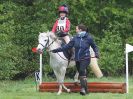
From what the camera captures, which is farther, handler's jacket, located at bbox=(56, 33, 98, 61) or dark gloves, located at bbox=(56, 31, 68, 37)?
dark gloves, located at bbox=(56, 31, 68, 37)

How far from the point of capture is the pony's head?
14.5 meters

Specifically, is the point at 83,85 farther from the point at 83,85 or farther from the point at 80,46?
the point at 80,46

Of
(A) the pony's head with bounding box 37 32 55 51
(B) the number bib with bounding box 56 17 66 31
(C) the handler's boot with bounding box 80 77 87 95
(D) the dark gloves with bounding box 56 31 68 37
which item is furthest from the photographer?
(B) the number bib with bounding box 56 17 66 31

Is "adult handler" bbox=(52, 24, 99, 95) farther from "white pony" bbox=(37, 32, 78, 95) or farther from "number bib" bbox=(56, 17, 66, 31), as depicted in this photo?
"number bib" bbox=(56, 17, 66, 31)

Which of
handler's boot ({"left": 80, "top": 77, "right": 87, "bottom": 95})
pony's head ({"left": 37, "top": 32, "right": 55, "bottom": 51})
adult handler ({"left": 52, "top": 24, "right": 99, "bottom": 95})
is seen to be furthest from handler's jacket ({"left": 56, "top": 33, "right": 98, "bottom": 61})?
handler's boot ({"left": 80, "top": 77, "right": 87, "bottom": 95})

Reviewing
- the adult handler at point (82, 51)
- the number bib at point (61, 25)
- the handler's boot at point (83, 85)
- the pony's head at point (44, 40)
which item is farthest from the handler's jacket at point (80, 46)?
the number bib at point (61, 25)

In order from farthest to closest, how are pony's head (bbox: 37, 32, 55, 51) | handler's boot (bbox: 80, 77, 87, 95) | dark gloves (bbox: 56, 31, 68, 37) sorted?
dark gloves (bbox: 56, 31, 68, 37)
pony's head (bbox: 37, 32, 55, 51)
handler's boot (bbox: 80, 77, 87, 95)

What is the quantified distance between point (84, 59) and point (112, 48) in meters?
11.7

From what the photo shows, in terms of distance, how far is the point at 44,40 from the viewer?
14656mm

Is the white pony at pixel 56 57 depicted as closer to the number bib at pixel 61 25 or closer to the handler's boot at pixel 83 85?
the number bib at pixel 61 25

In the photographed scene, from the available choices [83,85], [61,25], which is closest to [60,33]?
[61,25]

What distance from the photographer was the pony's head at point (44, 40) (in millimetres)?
14539

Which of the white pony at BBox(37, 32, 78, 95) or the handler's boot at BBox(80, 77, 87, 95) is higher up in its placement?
the white pony at BBox(37, 32, 78, 95)

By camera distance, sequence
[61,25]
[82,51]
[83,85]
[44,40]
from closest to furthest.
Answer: [83,85], [82,51], [44,40], [61,25]
